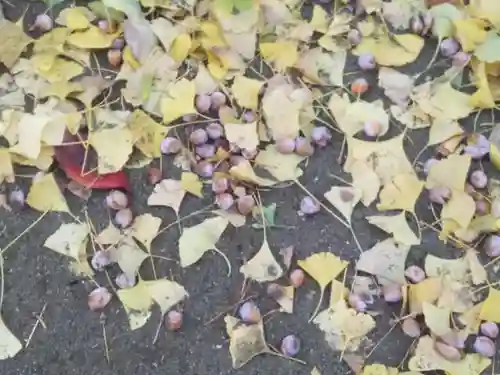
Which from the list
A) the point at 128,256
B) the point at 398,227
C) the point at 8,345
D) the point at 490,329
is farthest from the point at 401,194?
the point at 8,345

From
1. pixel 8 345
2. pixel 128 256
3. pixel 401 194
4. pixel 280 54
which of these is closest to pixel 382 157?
pixel 401 194

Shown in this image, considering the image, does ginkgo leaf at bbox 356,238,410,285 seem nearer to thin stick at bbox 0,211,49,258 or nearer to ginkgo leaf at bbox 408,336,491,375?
ginkgo leaf at bbox 408,336,491,375

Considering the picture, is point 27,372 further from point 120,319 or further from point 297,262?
point 297,262

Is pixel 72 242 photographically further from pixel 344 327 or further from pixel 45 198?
pixel 344 327

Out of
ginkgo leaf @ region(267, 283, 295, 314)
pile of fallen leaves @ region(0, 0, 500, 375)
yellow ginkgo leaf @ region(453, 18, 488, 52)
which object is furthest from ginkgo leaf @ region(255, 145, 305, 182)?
yellow ginkgo leaf @ region(453, 18, 488, 52)

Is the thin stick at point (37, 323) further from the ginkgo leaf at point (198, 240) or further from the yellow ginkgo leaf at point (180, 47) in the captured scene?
the yellow ginkgo leaf at point (180, 47)

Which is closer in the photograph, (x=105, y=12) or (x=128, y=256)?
(x=128, y=256)

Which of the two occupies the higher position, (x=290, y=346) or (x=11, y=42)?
(x=11, y=42)

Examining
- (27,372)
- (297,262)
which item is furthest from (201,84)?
(27,372)
